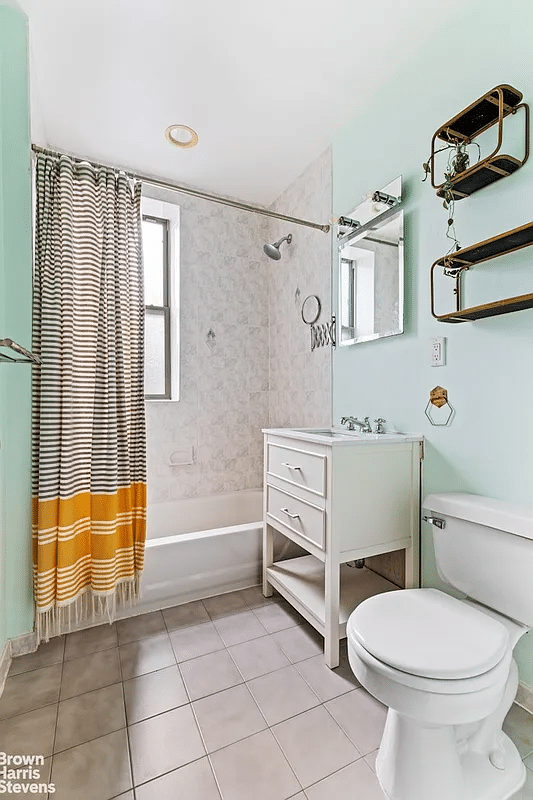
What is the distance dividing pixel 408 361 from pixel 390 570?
41.2 inches

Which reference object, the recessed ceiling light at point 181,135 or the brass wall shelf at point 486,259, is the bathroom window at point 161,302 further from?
the brass wall shelf at point 486,259

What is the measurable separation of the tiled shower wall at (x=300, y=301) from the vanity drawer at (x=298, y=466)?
54cm

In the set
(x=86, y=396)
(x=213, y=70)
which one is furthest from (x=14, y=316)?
(x=213, y=70)

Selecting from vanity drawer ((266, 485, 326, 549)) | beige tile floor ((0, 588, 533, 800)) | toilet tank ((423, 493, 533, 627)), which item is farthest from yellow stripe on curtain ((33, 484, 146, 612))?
toilet tank ((423, 493, 533, 627))

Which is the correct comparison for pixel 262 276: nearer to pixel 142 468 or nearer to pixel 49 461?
pixel 142 468

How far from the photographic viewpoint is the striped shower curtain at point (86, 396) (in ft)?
5.39

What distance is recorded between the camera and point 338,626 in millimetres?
1569

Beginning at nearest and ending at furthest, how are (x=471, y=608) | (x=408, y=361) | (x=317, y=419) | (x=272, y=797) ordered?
(x=272, y=797) → (x=471, y=608) → (x=408, y=361) → (x=317, y=419)

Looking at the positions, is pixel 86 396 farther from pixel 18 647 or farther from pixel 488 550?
pixel 488 550

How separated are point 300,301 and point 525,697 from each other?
226 cm

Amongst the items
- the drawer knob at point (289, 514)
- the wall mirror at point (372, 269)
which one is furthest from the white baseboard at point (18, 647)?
the wall mirror at point (372, 269)

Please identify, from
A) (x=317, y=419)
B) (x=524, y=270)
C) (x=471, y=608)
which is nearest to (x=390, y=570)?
(x=471, y=608)

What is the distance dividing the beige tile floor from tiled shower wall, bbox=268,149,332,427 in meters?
1.32

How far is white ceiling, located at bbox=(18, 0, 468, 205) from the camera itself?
1.54 m
